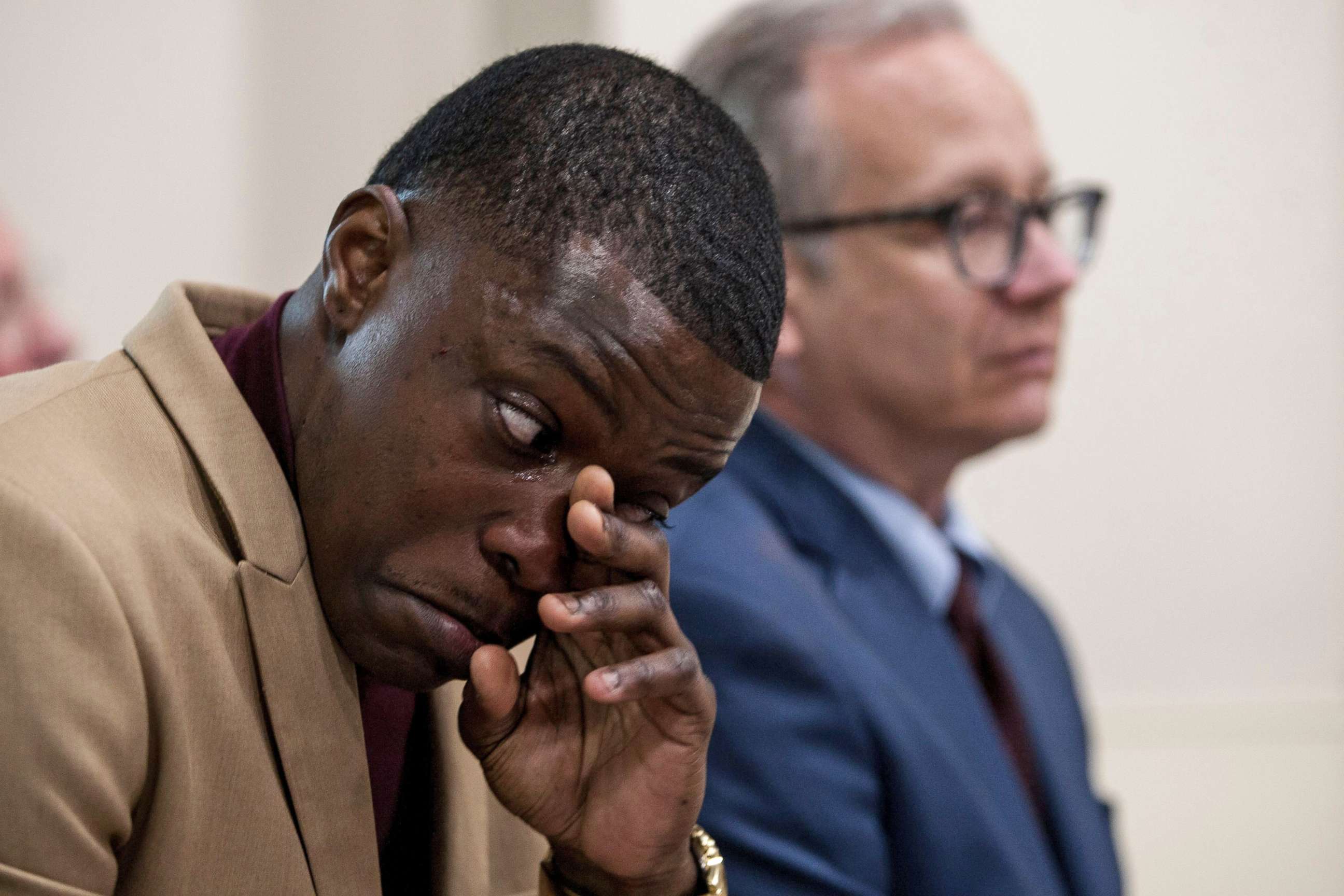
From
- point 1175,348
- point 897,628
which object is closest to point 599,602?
point 897,628

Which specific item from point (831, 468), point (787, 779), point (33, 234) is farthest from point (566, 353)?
point (33, 234)

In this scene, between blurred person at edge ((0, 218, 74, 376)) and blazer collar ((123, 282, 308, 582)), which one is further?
blurred person at edge ((0, 218, 74, 376))

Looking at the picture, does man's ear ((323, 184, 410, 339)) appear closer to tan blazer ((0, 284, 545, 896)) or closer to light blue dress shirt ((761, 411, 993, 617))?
tan blazer ((0, 284, 545, 896))

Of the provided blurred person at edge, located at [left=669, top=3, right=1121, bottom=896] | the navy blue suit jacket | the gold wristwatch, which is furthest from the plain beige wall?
the gold wristwatch

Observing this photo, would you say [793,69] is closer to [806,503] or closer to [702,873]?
[806,503]

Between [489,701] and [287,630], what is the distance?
157 mm

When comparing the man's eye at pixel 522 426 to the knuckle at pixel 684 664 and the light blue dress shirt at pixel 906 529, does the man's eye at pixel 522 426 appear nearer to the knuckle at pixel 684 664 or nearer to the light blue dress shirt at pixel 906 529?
the knuckle at pixel 684 664

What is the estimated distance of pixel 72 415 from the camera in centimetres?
81

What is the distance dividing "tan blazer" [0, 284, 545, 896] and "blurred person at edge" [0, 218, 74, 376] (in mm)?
Result: 1477

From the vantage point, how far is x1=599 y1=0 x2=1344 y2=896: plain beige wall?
8.69 feet

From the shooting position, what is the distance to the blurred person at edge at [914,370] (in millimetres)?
1590

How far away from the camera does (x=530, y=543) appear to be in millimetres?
840

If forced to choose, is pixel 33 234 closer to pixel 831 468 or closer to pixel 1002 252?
pixel 831 468

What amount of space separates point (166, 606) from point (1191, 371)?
92.3 inches
